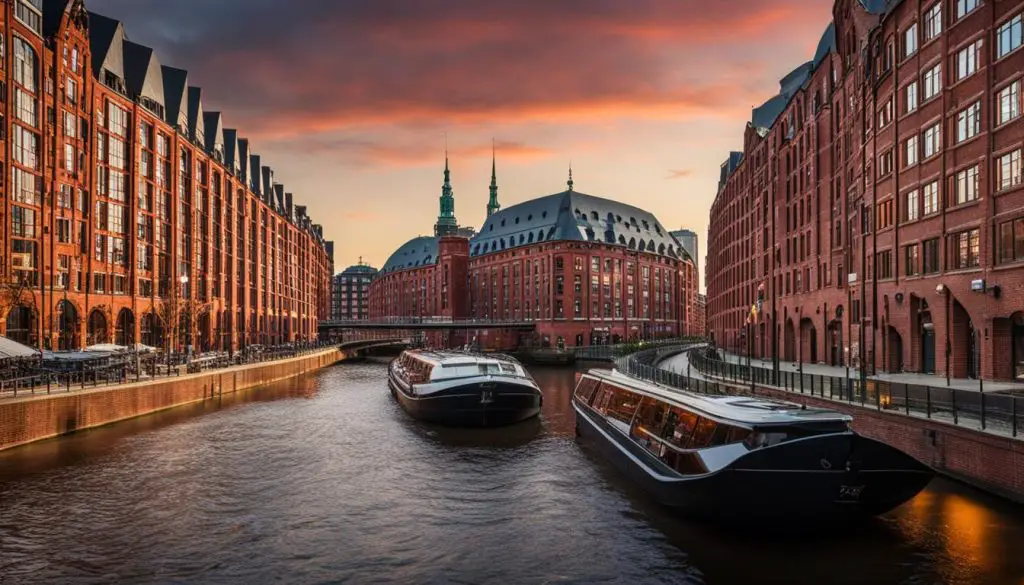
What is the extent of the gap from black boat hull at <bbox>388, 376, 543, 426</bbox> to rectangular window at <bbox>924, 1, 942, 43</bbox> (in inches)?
1119

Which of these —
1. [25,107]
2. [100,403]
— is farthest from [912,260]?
[25,107]

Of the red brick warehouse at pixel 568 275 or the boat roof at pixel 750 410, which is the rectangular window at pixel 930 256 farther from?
the red brick warehouse at pixel 568 275

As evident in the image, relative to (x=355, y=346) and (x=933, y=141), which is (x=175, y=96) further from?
(x=933, y=141)

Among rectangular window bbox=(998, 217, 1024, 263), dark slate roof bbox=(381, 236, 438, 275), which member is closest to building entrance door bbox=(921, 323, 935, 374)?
rectangular window bbox=(998, 217, 1024, 263)

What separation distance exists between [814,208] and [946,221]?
20321 millimetres

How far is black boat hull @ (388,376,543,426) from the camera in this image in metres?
35.1

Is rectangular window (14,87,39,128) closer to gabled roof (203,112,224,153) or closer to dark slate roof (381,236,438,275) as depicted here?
gabled roof (203,112,224,153)

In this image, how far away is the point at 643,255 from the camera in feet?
449

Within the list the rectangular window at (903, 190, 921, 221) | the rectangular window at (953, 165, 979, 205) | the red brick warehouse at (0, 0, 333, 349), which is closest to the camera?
the rectangular window at (953, 165, 979, 205)

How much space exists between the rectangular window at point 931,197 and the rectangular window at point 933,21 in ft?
25.4

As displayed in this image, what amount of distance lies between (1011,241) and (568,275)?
94322 millimetres

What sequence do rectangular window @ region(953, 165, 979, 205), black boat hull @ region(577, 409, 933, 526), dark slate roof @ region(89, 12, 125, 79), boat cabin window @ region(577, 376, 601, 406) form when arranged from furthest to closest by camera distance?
dark slate roof @ region(89, 12, 125, 79) < rectangular window @ region(953, 165, 979, 205) < boat cabin window @ region(577, 376, 601, 406) < black boat hull @ region(577, 409, 933, 526)

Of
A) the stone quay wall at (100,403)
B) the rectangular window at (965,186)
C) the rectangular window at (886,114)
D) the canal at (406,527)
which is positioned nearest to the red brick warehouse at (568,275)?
the stone quay wall at (100,403)

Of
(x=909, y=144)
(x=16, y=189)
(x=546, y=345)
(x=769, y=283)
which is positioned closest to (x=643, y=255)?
(x=546, y=345)
